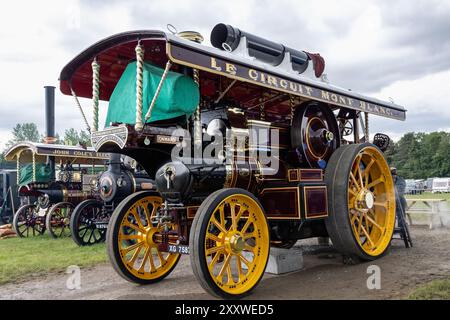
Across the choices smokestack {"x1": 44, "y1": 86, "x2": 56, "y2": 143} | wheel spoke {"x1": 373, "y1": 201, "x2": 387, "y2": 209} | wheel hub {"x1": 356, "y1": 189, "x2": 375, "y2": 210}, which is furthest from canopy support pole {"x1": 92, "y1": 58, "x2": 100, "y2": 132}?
smokestack {"x1": 44, "y1": 86, "x2": 56, "y2": 143}

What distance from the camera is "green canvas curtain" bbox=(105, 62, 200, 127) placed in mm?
3844

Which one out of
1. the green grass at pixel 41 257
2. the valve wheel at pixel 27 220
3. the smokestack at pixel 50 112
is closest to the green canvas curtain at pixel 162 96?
the green grass at pixel 41 257

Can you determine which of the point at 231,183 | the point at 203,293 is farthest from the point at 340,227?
the point at 203,293

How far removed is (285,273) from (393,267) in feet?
3.85

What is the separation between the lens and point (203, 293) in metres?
3.93

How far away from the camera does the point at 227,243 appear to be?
3.58 m

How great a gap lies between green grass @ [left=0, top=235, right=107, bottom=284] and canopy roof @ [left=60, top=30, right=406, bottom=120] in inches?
91.2

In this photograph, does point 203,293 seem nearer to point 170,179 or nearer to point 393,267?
point 170,179

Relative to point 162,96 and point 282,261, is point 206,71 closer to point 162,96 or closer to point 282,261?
point 162,96

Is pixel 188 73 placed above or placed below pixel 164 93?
above

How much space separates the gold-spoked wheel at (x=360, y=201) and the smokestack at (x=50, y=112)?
32.9 feet

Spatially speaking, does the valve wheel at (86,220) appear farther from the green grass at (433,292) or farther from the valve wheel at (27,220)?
the green grass at (433,292)

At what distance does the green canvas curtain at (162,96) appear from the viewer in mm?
3844

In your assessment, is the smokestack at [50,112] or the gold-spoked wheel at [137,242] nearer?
the gold-spoked wheel at [137,242]
